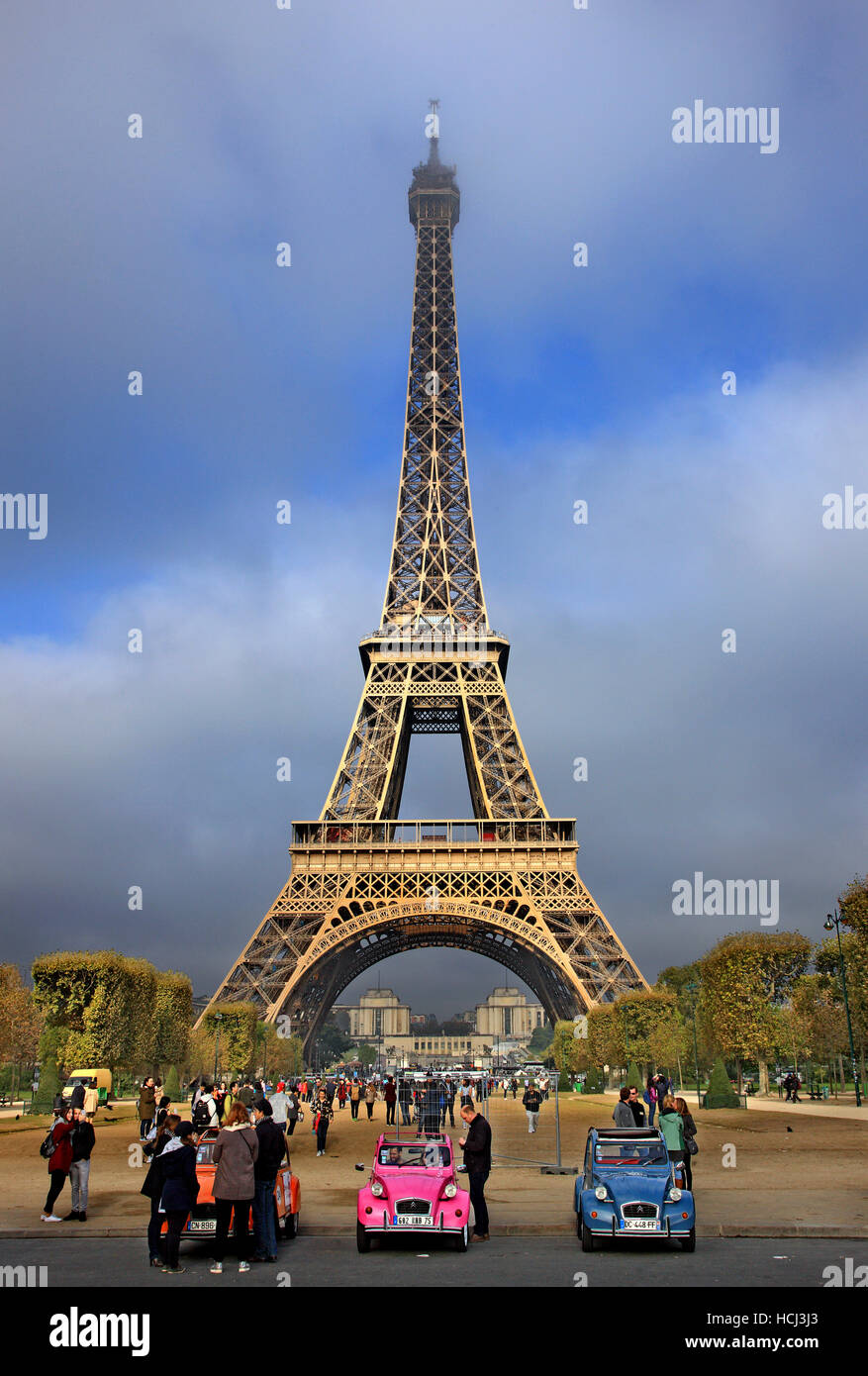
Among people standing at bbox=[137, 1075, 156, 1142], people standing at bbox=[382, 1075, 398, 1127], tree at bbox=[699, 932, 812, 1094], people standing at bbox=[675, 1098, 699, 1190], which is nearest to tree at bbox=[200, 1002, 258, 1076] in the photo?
people standing at bbox=[382, 1075, 398, 1127]

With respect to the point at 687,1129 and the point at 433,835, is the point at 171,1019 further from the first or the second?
the point at 687,1129

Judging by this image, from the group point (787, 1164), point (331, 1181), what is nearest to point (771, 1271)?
point (331, 1181)

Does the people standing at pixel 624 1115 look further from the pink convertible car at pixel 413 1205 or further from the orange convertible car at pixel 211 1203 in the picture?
the orange convertible car at pixel 211 1203

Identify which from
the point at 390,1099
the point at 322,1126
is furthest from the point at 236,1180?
the point at 390,1099

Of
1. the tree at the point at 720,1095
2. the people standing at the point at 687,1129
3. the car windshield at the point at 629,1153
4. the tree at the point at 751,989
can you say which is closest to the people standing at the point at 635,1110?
the people standing at the point at 687,1129

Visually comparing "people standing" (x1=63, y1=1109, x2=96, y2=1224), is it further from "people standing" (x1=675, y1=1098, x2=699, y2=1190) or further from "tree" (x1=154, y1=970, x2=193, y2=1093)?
"tree" (x1=154, y1=970, x2=193, y2=1093)

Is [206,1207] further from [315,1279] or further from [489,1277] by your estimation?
[489,1277]
